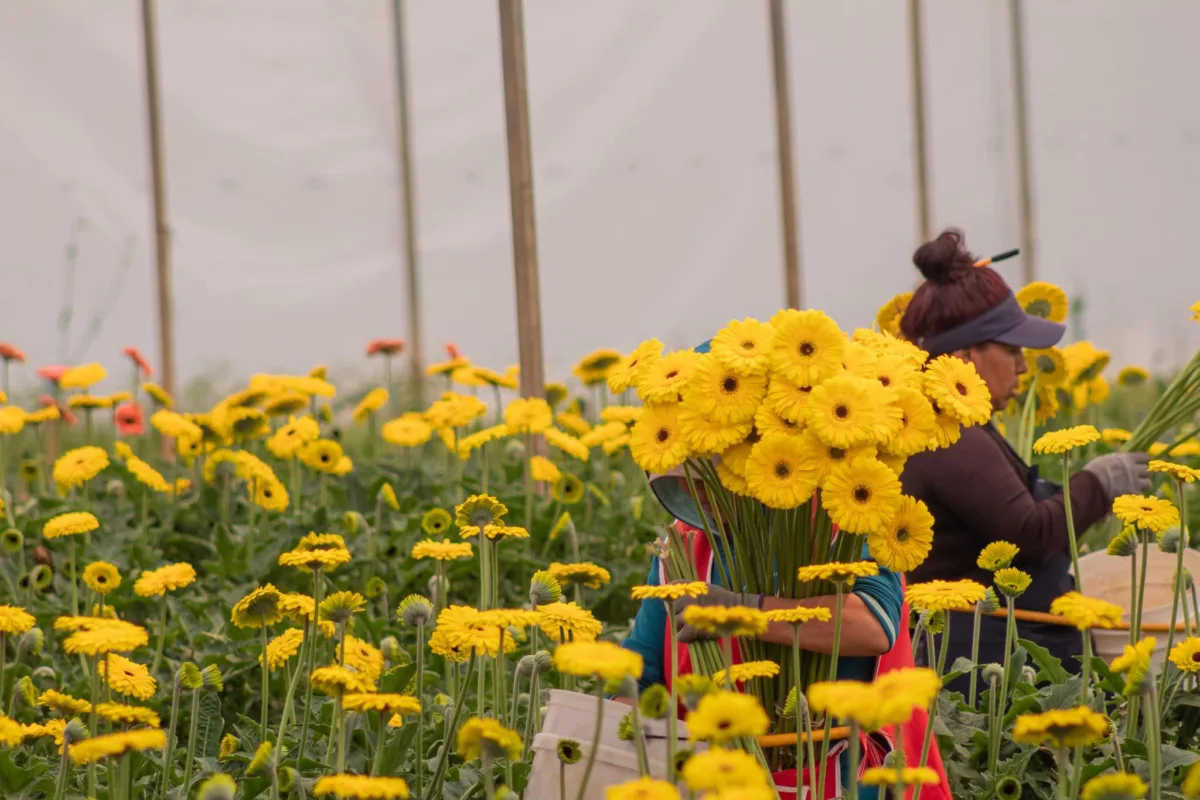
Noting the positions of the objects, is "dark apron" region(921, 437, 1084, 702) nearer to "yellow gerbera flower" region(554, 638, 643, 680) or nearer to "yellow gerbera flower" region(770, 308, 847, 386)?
"yellow gerbera flower" region(770, 308, 847, 386)

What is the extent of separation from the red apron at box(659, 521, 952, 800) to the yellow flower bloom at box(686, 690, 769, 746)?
22.2 inches

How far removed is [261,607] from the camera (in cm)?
167

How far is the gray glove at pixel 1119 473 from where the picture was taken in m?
2.46

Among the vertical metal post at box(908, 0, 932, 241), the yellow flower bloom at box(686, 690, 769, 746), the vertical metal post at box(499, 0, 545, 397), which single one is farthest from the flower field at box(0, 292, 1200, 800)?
the vertical metal post at box(908, 0, 932, 241)

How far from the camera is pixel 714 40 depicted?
6867 mm

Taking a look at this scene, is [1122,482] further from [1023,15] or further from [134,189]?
[1023,15]

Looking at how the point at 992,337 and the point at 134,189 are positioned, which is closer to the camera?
the point at 992,337

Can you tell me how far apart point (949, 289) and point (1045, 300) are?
52cm

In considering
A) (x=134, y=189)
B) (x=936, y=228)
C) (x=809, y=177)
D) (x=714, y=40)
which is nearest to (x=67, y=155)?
(x=134, y=189)

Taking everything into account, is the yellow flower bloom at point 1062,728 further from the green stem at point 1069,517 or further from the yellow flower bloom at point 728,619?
the green stem at point 1069,517

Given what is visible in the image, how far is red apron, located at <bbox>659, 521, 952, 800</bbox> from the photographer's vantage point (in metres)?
1.59

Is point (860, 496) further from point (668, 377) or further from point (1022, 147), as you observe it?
point (1022, 147)

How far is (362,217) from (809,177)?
7.09 ft

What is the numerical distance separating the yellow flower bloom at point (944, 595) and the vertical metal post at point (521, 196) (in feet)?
7.01
